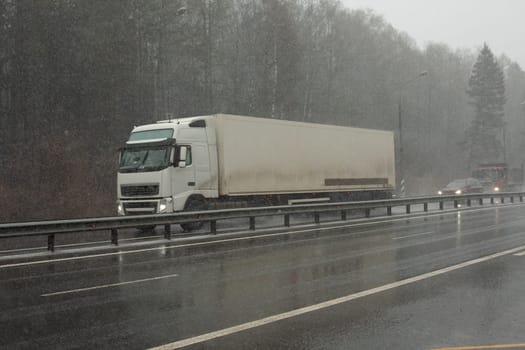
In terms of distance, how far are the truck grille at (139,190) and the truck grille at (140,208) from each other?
310mm

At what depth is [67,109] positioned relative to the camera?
29.4 metres

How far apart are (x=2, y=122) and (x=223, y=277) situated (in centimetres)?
2310

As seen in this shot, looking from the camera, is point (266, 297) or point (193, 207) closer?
point (266, 297)

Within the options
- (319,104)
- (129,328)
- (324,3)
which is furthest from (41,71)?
(324,3)

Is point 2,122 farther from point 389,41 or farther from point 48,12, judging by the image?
Answer: point 389,41

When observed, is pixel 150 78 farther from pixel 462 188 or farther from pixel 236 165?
pixel 462 188

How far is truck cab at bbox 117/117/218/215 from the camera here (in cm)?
1759

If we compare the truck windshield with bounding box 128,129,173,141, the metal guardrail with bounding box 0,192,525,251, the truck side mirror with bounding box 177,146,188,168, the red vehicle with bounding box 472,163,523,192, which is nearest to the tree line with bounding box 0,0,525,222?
the red vehicle with bounding box 472,163,523,192

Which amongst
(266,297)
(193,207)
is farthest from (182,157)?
(266,297)

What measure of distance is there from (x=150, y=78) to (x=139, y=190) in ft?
58.5

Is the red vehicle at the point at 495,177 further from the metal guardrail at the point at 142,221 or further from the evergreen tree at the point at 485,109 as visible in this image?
the metal guardrail at the point at 142,221

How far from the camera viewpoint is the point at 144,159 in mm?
18219

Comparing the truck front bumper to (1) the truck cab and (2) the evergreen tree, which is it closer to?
(1) the truck cab

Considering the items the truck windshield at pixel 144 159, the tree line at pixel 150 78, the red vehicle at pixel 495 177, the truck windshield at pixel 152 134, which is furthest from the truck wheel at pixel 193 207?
the red vehicle at pixel 495 177
